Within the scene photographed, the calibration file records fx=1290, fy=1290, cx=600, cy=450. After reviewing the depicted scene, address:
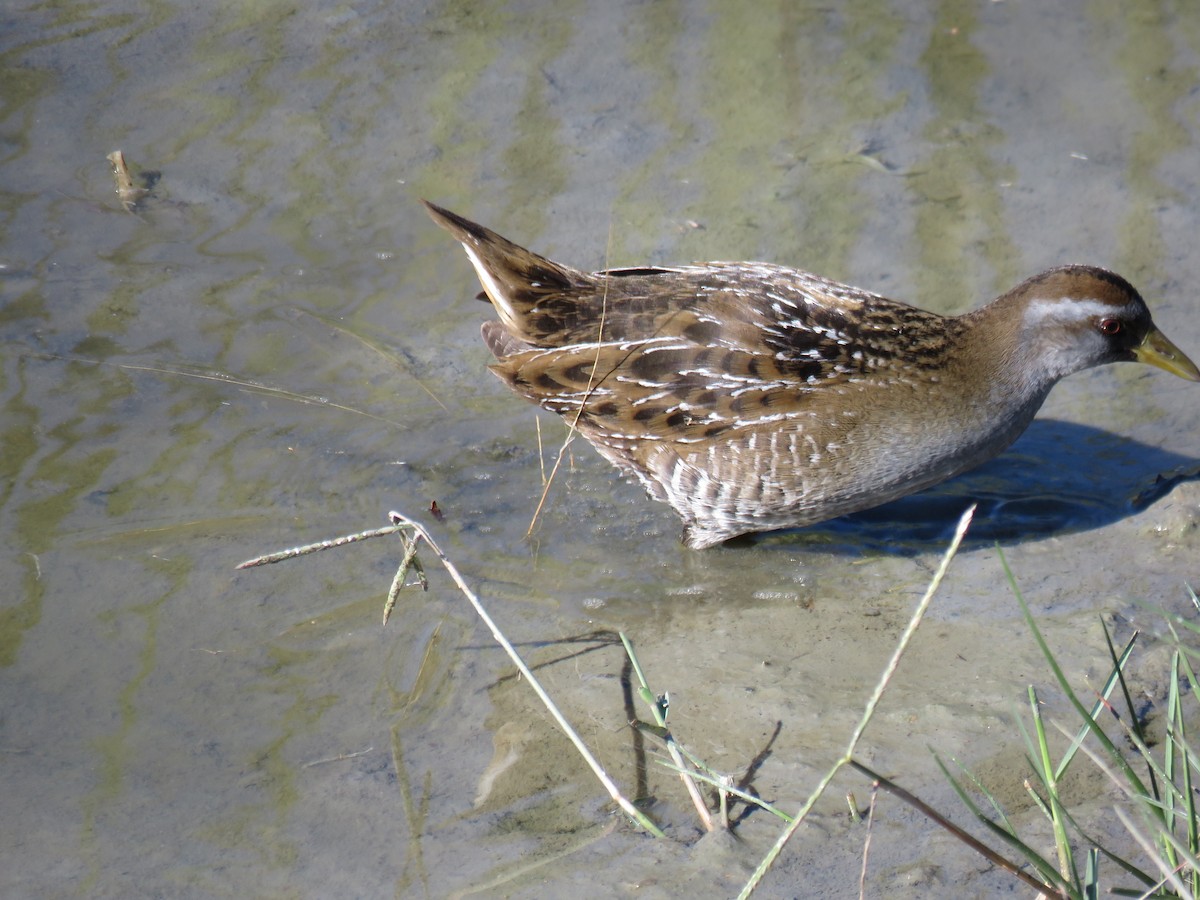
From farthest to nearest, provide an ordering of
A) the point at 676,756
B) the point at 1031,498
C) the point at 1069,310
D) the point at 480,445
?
1. the point at 480,445
2. the point at 1031,498
3. the point at 1069,310
4. the point at 676,756

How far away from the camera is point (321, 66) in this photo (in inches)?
250

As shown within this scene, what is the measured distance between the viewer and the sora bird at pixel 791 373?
408 centimetres

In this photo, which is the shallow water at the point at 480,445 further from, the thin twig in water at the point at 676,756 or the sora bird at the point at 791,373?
the sora bird at the point at 791,373

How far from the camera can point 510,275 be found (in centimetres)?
440

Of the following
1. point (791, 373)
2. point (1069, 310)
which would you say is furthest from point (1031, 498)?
point (791, 373)

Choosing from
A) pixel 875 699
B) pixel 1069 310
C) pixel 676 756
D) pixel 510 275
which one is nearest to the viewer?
pixel 875 699

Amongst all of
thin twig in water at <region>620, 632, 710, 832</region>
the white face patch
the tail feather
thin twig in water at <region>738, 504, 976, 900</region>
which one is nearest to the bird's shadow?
the white face patch

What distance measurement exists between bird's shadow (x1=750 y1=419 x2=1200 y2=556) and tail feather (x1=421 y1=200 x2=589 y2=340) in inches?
44.7

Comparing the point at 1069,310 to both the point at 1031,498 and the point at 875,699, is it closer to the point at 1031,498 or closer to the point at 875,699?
the point at 1031,498

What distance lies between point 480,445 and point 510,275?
718 mm

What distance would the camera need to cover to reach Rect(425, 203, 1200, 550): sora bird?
4078mm

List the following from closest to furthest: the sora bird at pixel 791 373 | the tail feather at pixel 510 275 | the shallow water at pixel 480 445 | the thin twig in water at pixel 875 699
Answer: the thin twig in water at pixel 875 699 < the shallow water at pixel 480 445 < the sora bird at pixel 791 373 < the tail feather at pixel 510 275

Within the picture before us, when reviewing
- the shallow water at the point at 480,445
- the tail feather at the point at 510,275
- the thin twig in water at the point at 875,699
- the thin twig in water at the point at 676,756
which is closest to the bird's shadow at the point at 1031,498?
the shallow water at the point at 480,445

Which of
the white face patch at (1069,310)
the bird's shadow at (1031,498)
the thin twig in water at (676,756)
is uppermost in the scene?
the white face patch at (1069,310)
